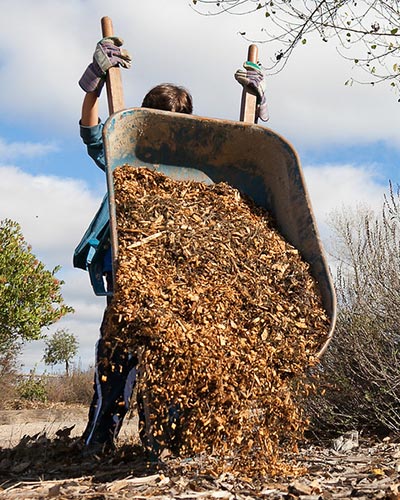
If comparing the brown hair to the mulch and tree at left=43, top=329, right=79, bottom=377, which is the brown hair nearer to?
the mulch

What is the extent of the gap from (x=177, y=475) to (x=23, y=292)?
6488mm

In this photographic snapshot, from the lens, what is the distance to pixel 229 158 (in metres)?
3.95

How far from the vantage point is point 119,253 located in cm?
312

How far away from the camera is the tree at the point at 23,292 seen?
29.9 feet

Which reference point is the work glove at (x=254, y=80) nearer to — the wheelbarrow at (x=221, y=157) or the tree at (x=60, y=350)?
the wheelbarrow at (x=221, y=157)

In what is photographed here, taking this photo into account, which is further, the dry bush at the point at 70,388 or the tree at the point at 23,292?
the dry bush at the point at 70,388

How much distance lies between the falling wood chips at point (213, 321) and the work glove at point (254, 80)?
0.86 m

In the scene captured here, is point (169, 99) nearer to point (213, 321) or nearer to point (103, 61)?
point (103, 61)

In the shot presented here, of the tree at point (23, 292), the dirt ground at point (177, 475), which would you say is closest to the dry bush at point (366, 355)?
→ the dirt ground at point (177, 475)

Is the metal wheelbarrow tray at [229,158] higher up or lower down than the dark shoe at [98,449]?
higher up

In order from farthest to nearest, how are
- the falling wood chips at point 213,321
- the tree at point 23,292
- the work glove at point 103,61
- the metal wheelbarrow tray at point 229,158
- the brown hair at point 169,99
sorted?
the tree at point 23,292 < the brown hair at point 169,99 < the work glove at point 103,61 < the metal wheelbarrow tray at point 229,158 < the falling wood chips at point 213,321

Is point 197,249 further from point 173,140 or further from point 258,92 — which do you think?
point 258,92

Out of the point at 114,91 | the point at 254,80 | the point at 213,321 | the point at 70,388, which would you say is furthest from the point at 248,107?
the point at 70,388

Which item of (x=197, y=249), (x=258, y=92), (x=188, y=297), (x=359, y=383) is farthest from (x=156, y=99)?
(x=359, y=383)
